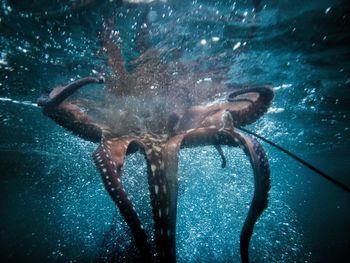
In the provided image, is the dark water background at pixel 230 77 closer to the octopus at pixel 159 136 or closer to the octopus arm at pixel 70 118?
the octopus at pixel 159 136

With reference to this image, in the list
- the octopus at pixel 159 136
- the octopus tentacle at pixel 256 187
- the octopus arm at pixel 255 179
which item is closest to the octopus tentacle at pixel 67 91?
the octopus at pixel 159 136

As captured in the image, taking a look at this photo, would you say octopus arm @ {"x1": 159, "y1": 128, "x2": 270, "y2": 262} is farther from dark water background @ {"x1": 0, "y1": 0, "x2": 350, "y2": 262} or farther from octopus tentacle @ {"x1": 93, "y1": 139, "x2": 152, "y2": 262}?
dark water background @ {"x1": 0, "y1": 0, "x2": 350, "y2": 262}

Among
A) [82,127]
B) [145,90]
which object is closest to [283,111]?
[145,90]

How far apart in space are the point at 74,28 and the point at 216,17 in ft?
10.2

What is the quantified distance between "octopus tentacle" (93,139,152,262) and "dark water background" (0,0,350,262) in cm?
327

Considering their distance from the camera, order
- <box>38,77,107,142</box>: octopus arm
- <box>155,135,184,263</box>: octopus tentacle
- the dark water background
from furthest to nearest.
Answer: the dark water background, <box>38,77,107,142</box>: octopus arm, <box>155,135,184,263</box>: octopus tentacle

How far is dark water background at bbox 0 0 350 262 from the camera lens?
5641 mm

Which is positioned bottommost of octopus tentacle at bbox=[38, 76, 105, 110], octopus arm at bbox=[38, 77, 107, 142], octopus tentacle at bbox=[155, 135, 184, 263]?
octopus tentacle at bbox=[155, 135, 184, 263]

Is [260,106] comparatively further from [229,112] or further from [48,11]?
[48,11]

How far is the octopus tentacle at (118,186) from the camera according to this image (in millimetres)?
2541

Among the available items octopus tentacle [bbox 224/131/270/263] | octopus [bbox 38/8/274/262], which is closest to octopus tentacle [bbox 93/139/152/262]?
octopus [bbox 38/8/274/262]

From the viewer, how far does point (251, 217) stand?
2.94 meters

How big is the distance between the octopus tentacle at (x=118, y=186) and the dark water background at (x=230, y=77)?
3.27 m

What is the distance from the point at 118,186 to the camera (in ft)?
8.75
